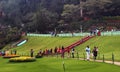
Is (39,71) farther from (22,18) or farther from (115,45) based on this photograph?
(22,18)

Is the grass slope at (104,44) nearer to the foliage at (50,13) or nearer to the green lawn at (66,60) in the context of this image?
the green lawn at (66,60)

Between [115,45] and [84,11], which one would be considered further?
[84,11]

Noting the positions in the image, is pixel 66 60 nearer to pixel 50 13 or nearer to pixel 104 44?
pixel 104 44

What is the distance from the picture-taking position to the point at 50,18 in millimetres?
110438

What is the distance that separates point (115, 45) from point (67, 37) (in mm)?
21371

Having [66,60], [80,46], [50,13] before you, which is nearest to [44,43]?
[80,46]

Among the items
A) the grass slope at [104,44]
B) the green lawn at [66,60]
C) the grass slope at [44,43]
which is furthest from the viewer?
the grass slope at [44,43]

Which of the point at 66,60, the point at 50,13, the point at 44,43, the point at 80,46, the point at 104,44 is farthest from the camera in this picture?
the point at 50,13

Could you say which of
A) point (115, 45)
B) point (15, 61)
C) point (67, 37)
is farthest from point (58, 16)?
point (15, 61)

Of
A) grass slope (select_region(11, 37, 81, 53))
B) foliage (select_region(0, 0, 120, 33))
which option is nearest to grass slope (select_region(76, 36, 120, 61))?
grass slope (select_region(11, 37, 81, 53))

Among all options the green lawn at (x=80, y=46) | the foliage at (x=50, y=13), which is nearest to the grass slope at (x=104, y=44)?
the green lawn at (x=80, y=46)

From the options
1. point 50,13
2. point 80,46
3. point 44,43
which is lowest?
point 80,46

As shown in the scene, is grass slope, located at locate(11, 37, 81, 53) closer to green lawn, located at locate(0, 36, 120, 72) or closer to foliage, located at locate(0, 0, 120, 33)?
green lawn, located at locate(0, 36, 120, 72)

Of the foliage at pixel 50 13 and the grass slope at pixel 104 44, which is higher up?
the foliage at pixel 50 13
